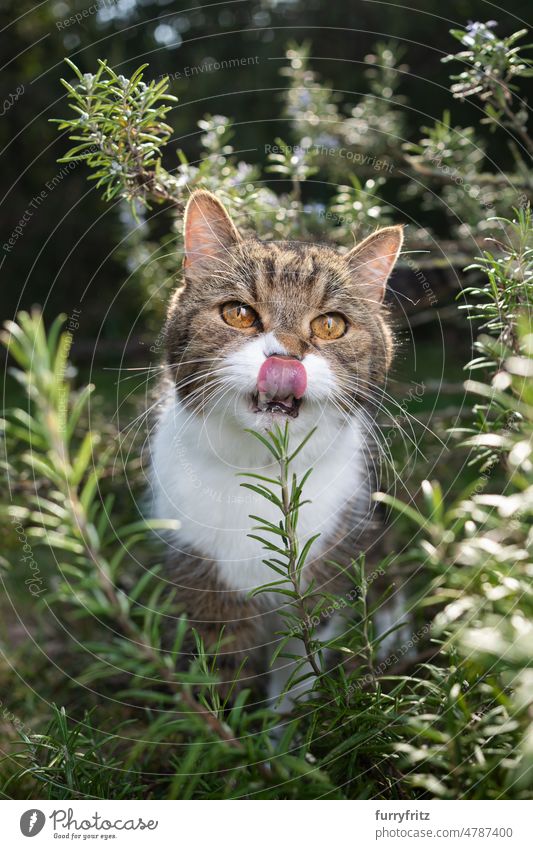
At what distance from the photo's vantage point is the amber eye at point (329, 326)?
42.8 inches

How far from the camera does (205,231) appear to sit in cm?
111

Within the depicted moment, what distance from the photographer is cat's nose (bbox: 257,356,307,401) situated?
97cm

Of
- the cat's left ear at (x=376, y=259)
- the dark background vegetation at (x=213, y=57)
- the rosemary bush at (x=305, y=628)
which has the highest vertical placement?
the dark background vegetation at (x=213, y=57)

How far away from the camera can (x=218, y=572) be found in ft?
4.09

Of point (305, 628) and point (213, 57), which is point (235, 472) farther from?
point (213, 57)

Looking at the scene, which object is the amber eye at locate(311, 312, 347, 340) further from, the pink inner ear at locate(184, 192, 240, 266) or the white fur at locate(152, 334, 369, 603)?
the pink inner ear at locate(184, 192, 240, 266)

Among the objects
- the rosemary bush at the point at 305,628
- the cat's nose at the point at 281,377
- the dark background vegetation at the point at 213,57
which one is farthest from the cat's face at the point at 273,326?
the dark background vegetation at the point at 213,57

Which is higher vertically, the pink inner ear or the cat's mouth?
the pink inner ear

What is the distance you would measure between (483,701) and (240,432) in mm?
543
